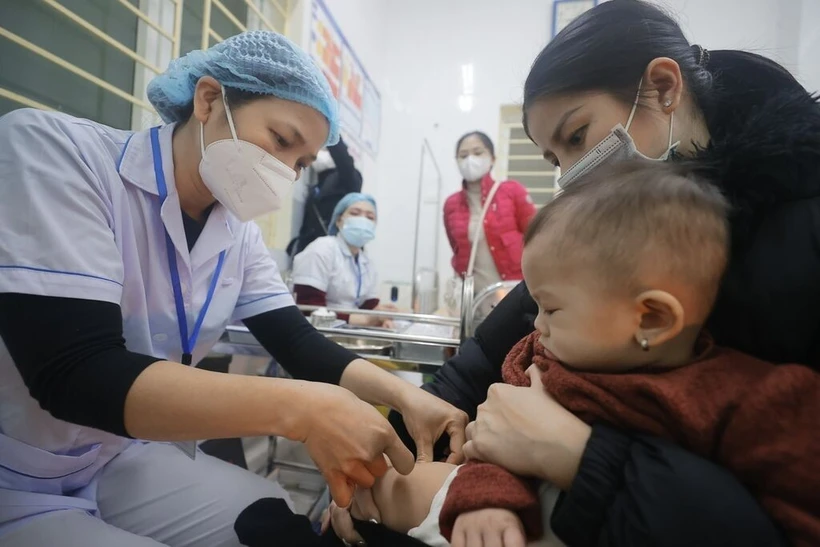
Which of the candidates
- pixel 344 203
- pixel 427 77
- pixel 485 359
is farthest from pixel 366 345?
pixel 427 77

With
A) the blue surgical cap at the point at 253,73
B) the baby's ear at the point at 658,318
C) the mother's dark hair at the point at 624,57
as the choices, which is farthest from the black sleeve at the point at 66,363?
the mother's dark hair at the point at 624,57

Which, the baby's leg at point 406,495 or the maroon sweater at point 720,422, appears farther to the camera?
the baby's leg at point 406,495

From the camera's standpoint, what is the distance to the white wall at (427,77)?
3.72 meters

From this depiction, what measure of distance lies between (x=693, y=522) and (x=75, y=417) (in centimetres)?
81

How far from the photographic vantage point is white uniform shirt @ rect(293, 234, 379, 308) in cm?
232

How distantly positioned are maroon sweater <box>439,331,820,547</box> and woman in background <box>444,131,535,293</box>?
206 cm

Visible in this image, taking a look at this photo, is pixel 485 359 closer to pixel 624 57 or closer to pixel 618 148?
pixel 618 148

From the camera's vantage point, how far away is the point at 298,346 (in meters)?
1.09

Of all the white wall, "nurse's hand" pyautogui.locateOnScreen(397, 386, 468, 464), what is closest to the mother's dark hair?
"nurse's hand" pyautogui.locateOnScreen(397, 386, 468, 464)

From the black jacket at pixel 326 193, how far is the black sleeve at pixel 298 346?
1.61 metres

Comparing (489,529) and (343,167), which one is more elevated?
(343,167)

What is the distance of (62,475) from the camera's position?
2.63ft

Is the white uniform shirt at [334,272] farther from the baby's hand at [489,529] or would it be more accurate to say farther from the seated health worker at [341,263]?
the baby's hand at [489,529]

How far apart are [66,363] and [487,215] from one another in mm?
2364
